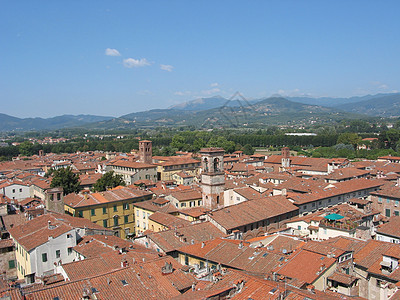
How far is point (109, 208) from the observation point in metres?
35.7

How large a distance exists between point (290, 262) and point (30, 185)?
47164 mm

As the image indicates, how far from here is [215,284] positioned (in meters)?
13.0

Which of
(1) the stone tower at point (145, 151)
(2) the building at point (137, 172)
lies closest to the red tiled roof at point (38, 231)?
(2) the building at point (137, 172)

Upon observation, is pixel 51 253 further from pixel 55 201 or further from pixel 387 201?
pixel 387 201

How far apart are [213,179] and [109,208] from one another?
11.3m

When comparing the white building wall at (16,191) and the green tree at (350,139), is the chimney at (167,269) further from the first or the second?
the green tree at (350,139)

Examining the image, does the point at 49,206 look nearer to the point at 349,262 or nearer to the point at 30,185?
the point at 30,185

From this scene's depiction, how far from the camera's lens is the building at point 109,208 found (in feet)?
113

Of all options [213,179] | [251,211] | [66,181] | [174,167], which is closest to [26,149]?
[174,167]

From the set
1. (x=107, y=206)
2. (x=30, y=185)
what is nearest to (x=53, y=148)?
(x=30, y=185)

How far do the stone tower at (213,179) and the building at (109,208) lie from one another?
336 inches

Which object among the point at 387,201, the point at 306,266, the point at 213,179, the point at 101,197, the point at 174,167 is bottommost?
the point at 174,167

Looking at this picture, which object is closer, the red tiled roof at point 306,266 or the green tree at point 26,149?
the red tiled roof at point 306,266

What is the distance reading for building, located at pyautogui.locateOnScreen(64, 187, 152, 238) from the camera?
113ft
